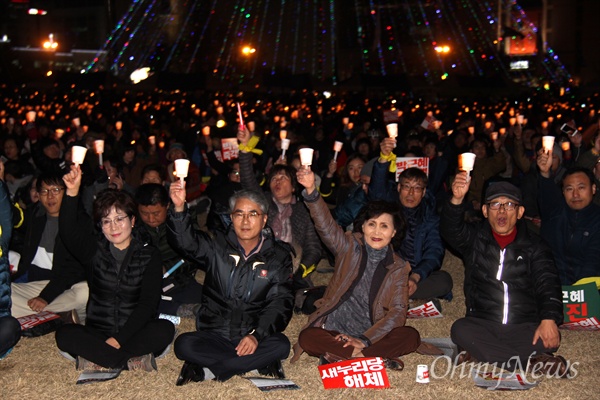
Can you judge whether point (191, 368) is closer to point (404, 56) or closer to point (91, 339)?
point (91, 339)

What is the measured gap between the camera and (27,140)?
1423 centimetres

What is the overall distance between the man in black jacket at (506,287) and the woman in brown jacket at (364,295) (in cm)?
46

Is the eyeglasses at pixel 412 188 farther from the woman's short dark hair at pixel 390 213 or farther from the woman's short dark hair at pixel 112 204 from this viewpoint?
the woman's short dark hair at pixel 112 204

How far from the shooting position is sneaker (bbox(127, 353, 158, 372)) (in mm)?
5145

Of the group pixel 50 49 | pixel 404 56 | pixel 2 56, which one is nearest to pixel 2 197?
pixel 2 56

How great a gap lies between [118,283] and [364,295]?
1.82 meters

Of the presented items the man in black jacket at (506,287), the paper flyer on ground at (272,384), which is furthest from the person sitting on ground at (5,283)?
the man in black jacket at (506,287)

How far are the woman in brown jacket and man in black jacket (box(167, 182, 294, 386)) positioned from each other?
305mm

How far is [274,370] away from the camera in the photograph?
511cm

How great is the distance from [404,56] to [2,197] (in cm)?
4717

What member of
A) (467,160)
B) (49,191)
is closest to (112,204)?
(49,191)

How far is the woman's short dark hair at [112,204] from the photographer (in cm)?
516

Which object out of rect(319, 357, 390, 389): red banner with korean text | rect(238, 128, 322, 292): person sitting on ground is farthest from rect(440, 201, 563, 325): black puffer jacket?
rect(238, 128, 322, 292): person sitting on ground

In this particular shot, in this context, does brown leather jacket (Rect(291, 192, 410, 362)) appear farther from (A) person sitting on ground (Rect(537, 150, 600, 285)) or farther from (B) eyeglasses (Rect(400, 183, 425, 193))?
(A) person sitting on ground (Rect(537, 150, 600, 285))
